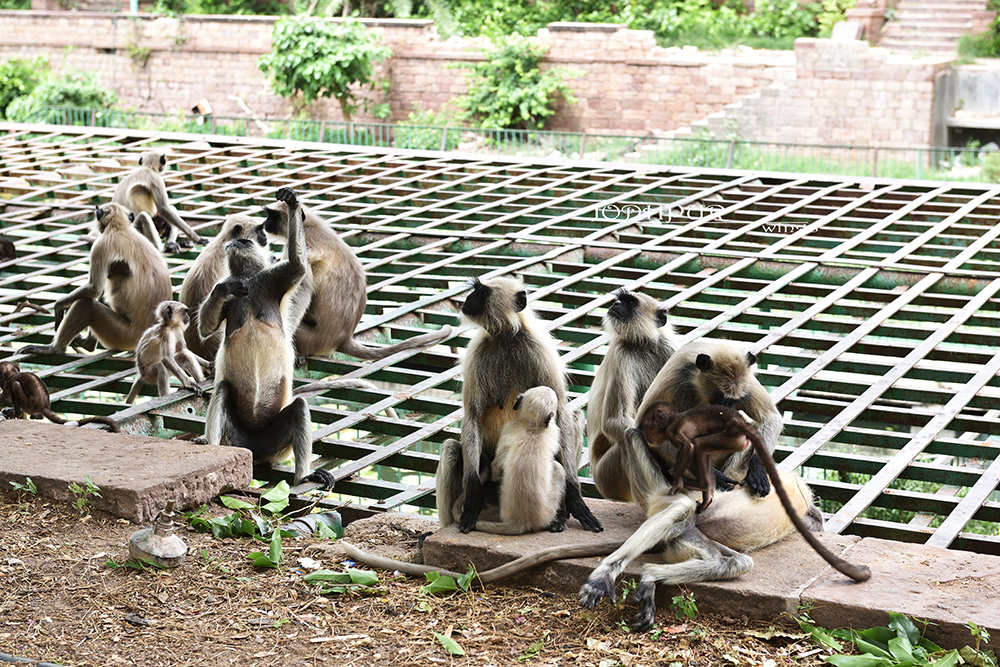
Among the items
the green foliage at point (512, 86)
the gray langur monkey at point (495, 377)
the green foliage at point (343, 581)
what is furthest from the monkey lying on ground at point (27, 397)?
the green foliage at point (512, 86)

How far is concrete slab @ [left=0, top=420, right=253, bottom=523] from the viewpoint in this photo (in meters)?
4.68

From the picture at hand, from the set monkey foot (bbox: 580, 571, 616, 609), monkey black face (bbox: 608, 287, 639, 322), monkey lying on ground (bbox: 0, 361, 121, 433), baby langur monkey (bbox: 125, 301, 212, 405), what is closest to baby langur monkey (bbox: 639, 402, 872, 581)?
monkey foot (bbox: 580, 571, 616, 609)

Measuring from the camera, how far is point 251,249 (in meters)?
6.03

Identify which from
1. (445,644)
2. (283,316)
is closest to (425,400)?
(283,316)

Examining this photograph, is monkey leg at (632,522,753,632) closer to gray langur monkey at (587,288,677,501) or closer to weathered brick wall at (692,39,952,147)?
gray langur monkey at (587,288,677,501)

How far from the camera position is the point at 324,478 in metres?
5.32

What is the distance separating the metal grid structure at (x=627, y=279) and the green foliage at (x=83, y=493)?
1.26 meters

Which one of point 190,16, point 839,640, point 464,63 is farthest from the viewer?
point 190,16

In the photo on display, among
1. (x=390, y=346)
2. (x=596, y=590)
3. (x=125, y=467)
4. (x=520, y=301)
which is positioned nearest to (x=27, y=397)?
(x=125, y=467)

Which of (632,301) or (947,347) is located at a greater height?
(632,301)

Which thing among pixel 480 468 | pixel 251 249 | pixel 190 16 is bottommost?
pixel 480 468

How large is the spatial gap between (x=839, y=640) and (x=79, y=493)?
301cm

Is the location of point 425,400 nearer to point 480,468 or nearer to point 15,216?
point 480,468

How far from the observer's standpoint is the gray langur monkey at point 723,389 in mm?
4023
